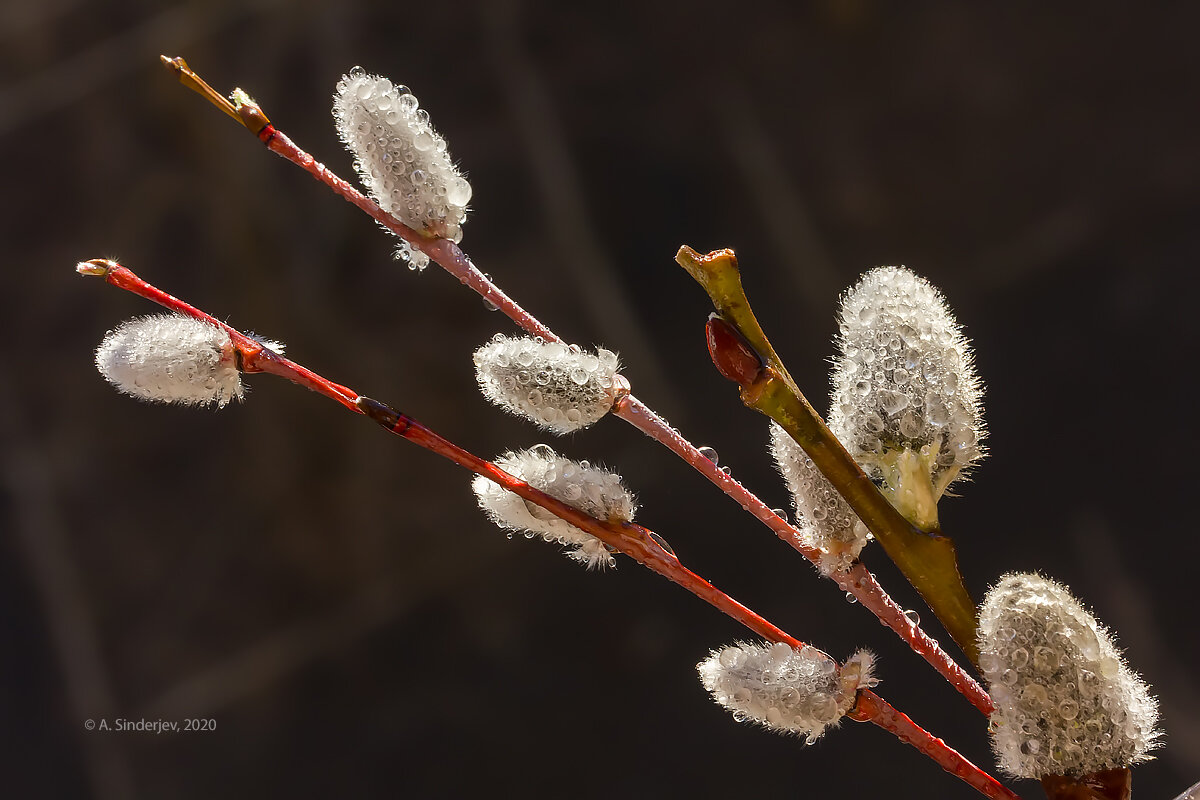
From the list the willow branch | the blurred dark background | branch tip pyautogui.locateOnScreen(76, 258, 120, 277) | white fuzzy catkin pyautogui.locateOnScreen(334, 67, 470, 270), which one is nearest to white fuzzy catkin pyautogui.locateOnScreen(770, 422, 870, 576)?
the willow branch

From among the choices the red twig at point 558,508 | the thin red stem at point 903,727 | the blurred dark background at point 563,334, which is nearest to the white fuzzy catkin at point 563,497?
the red twig at point 558,508

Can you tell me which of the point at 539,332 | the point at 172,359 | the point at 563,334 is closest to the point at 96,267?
the point at 172,359

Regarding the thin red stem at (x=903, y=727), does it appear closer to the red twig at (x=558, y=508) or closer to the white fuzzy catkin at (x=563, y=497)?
the red twig at (x=558, y=508)

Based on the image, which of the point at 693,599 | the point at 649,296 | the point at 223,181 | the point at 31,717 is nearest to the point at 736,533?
the point at 693,599

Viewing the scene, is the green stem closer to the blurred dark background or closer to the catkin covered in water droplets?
the catkin covered in water droplets

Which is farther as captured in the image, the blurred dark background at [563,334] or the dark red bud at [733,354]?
the blurred dark background at [563,334]
